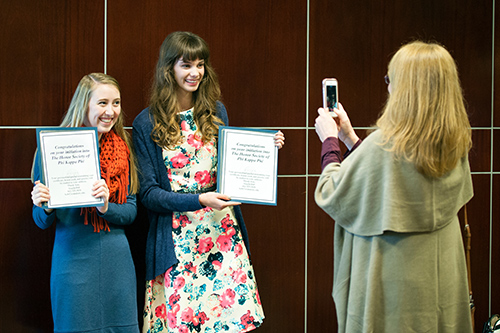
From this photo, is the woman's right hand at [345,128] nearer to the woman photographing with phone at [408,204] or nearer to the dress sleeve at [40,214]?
the woman photographing with phone at [408,204]

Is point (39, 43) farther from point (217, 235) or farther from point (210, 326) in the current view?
point (210, 326)

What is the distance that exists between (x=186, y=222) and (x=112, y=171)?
0.44m

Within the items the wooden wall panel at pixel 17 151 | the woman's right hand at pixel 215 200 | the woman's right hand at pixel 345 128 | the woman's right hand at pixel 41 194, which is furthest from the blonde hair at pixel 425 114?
the wooden wall panel at pixel 17 151

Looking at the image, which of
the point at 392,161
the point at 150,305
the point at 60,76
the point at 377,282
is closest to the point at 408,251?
the point at 377,282

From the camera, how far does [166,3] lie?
331 cm

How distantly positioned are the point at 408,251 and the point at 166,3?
2.08 m

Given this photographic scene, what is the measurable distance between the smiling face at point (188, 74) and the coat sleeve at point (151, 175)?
0.24 meters

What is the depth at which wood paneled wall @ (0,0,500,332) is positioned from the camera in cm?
317

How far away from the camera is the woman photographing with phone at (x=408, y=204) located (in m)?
2.06

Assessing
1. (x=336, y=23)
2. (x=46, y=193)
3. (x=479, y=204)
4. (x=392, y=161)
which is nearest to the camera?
(x=392, y=161)

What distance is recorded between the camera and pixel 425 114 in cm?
205

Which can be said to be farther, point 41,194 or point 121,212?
point 121,212

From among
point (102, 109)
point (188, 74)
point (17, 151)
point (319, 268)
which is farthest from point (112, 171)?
point (319, 268)

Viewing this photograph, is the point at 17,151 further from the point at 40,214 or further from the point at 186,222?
the point at 186,222
